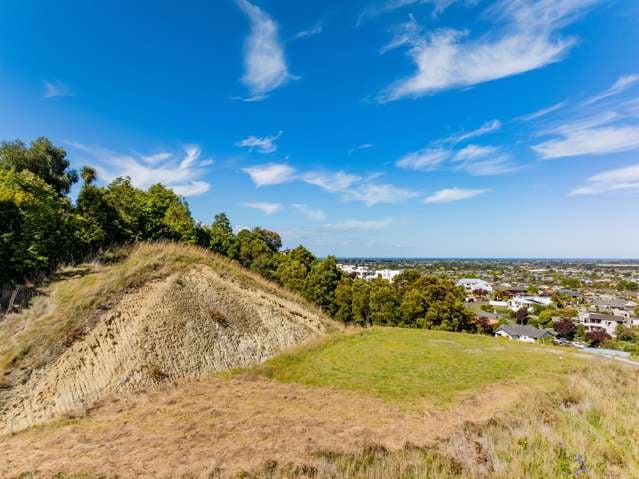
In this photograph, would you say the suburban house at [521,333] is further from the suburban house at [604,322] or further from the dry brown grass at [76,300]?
the dry brown grass at [76,300]

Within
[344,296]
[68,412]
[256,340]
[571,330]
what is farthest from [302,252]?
[571,330]

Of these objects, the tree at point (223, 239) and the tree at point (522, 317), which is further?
the tree at point (522, 317)

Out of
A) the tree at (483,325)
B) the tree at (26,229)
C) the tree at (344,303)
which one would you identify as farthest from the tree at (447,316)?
the tree at (26,229)

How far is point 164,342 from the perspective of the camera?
11781mm

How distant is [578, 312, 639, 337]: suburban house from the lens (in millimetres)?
66875

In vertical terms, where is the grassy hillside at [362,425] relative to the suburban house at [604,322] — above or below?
above

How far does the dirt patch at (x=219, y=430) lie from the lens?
547 cm

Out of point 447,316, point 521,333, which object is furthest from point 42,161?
point 521,333

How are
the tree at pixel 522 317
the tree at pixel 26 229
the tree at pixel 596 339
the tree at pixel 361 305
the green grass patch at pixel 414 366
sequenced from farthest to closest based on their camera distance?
the tree at pixel 522 317 < the tree at pixel 596 339 < the tree at pixel 361 305 < the tree at pixel 26 229 < the green grass patch at pixel 414 366

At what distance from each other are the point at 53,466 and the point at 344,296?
30766 mm

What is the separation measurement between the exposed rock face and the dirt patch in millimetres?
748

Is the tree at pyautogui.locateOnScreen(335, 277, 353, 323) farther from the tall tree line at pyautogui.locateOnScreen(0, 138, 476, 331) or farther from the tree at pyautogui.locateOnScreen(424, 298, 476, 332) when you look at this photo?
the tree at pyautogui.locateOnScreen(424, 298, 476, 332)

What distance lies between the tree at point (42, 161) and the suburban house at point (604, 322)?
94538mm

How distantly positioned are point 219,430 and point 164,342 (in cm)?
589
